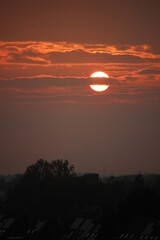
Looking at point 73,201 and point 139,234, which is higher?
point 73,201

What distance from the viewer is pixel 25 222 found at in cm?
15825

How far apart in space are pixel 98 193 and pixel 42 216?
2845cm

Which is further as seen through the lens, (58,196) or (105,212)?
(58,196)

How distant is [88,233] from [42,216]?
20071 mm

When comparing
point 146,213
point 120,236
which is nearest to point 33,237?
point 120,236

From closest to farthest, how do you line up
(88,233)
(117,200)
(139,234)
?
(139,234), (88,233), (117,200)

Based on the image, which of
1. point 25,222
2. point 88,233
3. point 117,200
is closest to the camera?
point 88,233

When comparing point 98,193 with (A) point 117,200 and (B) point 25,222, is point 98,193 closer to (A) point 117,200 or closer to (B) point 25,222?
(A) point 117,200

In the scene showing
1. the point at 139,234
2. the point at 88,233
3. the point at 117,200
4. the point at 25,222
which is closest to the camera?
the point at 139,234

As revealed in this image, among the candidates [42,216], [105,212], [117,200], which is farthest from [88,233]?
[117,200]

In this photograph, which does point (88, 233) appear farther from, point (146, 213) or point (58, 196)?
point (58, 196)

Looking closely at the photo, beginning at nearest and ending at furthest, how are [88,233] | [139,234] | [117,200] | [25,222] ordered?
[139,234] → [88,233] → [25,222] → [117,200]

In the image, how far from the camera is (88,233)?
147250 millimetres

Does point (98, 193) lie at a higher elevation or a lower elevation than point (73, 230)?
higher
